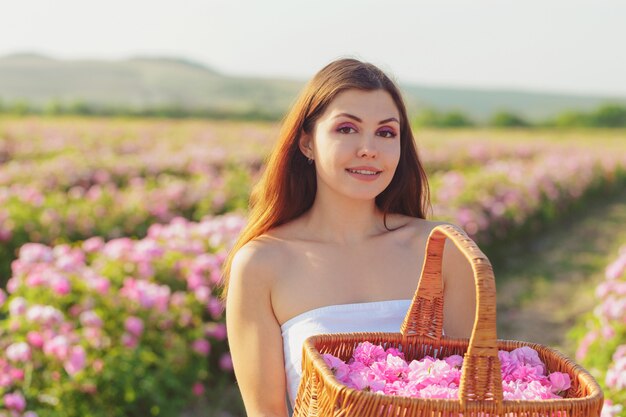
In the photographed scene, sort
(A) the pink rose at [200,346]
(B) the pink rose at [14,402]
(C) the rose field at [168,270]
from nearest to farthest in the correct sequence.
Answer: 1. (B) the pink rose at [14,402]
2. (C) the rose field at [168,270]
3. (A) the pink rose at [200,346]

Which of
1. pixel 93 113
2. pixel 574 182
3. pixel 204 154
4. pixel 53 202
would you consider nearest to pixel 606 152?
pixel 574 182

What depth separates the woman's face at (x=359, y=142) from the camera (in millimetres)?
1804

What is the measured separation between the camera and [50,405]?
3031 mm

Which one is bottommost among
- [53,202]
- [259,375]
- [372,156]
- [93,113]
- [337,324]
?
[93,113]

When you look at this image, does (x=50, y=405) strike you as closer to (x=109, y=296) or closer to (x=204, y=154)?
(x=109, y=296)

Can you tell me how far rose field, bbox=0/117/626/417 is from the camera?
3156mm

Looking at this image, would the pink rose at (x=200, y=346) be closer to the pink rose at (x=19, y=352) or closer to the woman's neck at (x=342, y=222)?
the pink rose at (x=19, y=352)

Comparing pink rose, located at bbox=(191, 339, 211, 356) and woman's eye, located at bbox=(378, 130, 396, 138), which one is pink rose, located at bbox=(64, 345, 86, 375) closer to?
pink rose, located at bbox=(191, 339, 211, 356)

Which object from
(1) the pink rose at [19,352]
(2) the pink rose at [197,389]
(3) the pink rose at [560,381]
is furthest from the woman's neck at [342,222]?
(2) the pink rose at [197,389]

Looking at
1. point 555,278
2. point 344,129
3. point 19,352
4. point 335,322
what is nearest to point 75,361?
point 19,352

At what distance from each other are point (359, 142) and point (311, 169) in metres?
0.30

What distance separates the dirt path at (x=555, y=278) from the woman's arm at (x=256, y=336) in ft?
11.7

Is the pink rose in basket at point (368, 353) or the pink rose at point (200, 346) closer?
the pink rose in basket at point (368, 353)

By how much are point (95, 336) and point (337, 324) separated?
1.71 m
